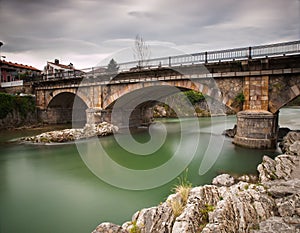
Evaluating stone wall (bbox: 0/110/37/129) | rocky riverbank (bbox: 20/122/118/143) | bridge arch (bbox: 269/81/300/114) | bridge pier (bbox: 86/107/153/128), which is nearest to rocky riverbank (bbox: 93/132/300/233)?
bridge arch (bbox: 269/81/300/114)

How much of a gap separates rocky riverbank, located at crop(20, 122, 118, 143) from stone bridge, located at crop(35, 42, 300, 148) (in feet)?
8.40

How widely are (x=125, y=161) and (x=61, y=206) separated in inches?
238

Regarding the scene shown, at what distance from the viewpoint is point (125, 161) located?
1353 centimetres

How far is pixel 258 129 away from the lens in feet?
46.3

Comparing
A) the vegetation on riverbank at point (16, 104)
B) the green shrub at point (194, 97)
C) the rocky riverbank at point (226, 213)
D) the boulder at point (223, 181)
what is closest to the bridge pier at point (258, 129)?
the boulder at point (223, 181)

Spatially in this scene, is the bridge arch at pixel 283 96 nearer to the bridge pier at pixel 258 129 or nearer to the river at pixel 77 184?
the bridge pier at pixel 258 129

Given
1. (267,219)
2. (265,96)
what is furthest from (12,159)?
(265,96)

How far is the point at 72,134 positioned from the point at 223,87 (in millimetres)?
12708

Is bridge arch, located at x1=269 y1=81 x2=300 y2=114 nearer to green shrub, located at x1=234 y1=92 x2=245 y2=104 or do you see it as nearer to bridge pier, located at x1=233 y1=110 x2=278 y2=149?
bridge pier, located at x1=233 y1=110 x2=278 y2=149

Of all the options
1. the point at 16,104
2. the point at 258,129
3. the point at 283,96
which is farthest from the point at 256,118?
the point at 16,104

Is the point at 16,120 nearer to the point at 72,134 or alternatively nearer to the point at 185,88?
the point at 72,134

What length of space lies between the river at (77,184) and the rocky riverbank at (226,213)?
6.26 ft

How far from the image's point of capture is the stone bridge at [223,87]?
13922 mm

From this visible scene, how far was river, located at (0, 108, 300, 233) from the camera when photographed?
6891mm
